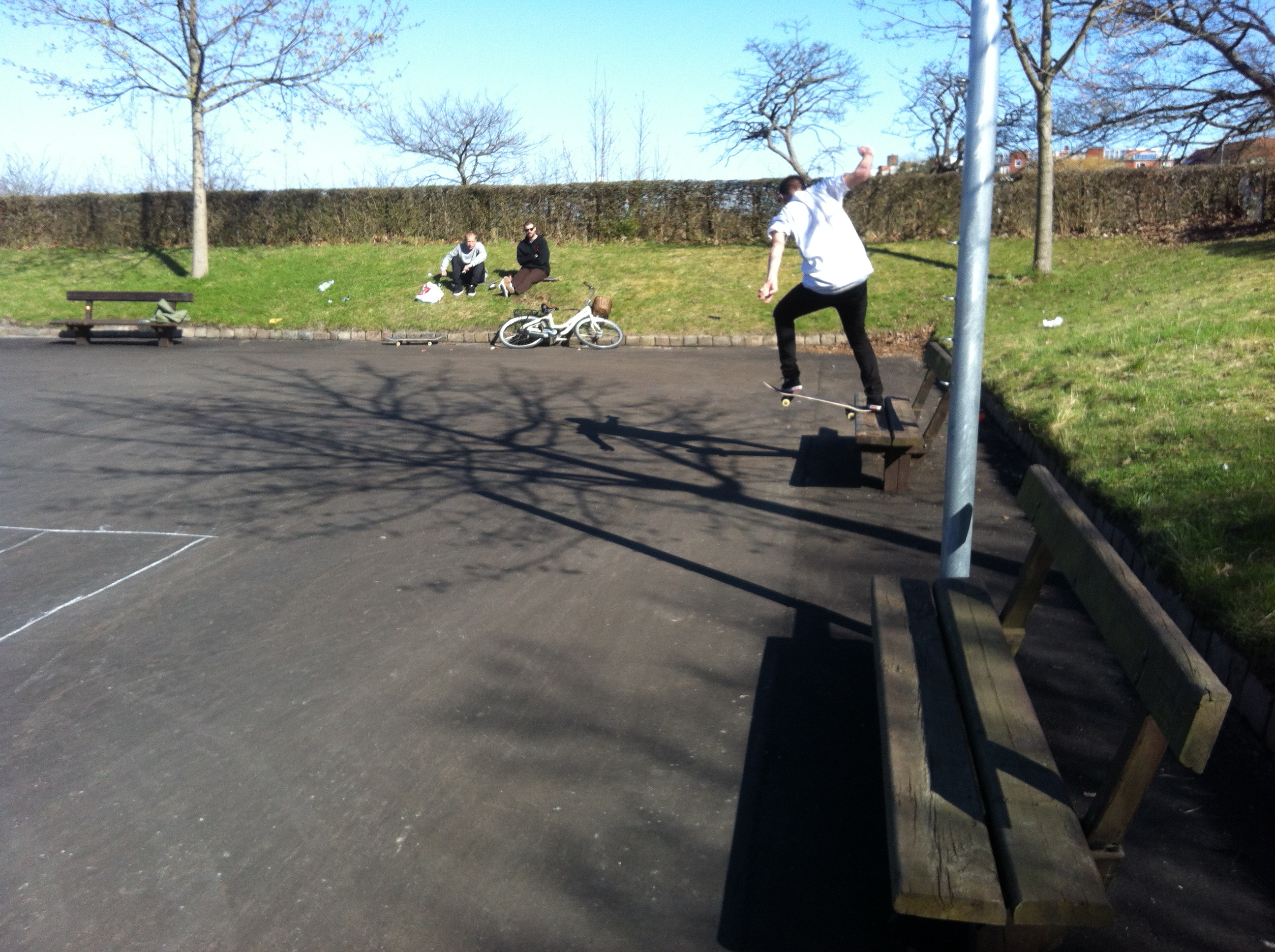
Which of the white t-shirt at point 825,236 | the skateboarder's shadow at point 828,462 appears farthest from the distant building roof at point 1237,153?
the white t-shirt at point 825,236

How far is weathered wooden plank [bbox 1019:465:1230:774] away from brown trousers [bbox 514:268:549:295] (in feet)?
56.7

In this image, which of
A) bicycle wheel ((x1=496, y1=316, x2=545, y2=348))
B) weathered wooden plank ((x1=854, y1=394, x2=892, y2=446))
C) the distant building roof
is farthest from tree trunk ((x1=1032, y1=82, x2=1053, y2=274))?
weathered wooden plank ((x1=854, y1=394, x2=892, y2=446))

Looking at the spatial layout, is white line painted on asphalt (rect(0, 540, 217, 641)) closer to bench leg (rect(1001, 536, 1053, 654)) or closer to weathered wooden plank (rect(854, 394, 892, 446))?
weathered wooden plank (rect(854, 394, 892, 446))

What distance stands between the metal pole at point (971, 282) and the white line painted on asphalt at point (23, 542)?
5.97m

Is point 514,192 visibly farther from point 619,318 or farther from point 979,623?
point 979,623

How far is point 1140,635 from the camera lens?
109 inches

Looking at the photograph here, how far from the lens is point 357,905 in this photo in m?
3.14

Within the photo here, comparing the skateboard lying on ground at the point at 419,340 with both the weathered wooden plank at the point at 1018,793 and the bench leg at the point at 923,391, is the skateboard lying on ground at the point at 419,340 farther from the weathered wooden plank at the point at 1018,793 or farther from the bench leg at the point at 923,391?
the weathered wooden plank at the point at 1018,793

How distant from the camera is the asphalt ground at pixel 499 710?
312 centimetres

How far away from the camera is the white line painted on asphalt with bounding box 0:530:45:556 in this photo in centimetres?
676

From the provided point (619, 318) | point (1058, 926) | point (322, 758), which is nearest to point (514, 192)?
point (619, 318)

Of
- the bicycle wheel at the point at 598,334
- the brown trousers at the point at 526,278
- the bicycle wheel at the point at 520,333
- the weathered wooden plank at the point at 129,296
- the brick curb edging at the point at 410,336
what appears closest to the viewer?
the brick curb edging at the point at 410,336

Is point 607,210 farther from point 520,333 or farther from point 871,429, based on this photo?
point 871,429

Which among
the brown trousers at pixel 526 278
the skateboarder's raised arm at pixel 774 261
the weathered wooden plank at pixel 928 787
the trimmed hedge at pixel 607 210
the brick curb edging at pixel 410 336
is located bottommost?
the weathered wooden plank at pixel 928 787
